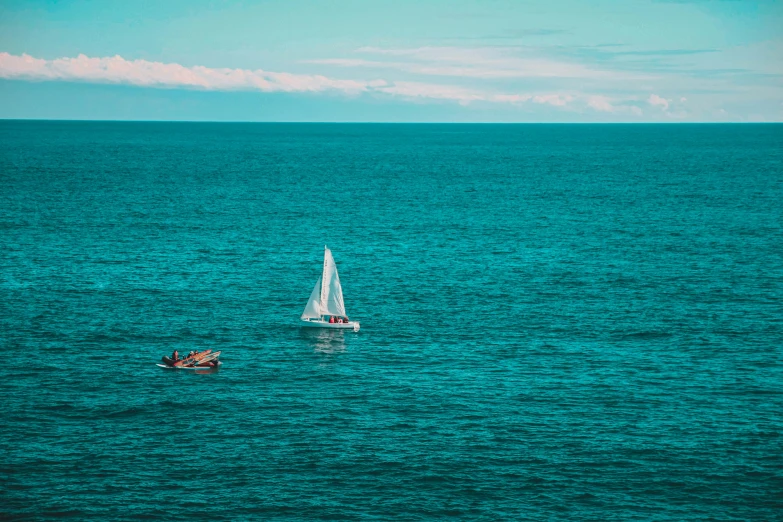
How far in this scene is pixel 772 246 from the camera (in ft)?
478

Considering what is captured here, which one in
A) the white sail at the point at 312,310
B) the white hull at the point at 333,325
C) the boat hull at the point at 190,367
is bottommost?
the boat hull at the point at 190,367

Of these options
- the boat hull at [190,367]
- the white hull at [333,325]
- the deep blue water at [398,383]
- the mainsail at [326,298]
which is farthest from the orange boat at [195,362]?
the mainsail at [326,298]

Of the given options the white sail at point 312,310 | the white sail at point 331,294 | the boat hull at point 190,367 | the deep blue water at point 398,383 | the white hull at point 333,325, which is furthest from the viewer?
the white sail at point 331,294

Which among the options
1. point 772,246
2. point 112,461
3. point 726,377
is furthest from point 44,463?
point 772,246

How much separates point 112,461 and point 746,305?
7947cm

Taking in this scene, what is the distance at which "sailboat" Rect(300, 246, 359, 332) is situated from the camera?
10012 centimetres

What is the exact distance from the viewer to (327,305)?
102062 mm

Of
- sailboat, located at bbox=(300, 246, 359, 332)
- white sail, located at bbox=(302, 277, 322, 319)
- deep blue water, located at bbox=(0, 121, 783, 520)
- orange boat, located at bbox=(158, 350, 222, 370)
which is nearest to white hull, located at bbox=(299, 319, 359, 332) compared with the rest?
sailboat, located at bbox=(300, 246, 359, 332)

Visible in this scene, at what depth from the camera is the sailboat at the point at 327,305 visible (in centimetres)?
10012

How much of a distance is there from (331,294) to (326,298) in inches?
33.5

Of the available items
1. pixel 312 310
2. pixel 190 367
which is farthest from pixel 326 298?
pixel 190 367

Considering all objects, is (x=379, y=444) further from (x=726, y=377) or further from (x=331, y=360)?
(x=726, y=377)

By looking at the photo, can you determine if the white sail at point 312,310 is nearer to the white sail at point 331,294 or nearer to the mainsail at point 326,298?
the mainsail at point 326,298

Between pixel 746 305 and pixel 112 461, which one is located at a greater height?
pixel 746 305
